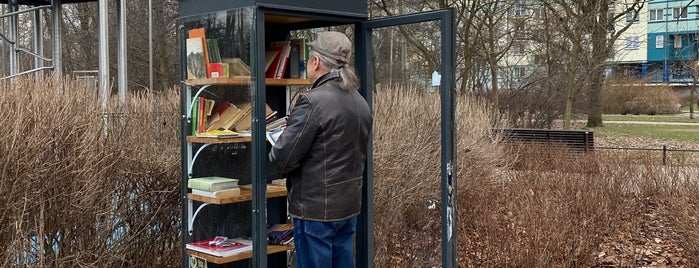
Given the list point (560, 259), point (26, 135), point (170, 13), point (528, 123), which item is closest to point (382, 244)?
point (560, 259)

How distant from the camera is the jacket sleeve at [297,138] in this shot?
147 inches

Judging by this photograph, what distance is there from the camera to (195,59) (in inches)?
173

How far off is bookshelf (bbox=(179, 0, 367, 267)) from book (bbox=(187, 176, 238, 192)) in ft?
0.17

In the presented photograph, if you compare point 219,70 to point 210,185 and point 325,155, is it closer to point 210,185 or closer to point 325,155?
point 210,185

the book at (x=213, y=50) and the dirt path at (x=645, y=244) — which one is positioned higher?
the book at (x=213, y=50)

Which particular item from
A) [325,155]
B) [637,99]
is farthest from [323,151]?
[637,99]

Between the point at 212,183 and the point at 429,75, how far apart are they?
7.36 ft

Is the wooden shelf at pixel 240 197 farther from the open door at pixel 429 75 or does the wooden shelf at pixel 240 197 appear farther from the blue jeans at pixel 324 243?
the open door at pixel 429 75

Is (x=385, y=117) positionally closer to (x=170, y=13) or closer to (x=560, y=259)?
(x=560, y=259)

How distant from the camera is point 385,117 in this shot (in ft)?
23.2

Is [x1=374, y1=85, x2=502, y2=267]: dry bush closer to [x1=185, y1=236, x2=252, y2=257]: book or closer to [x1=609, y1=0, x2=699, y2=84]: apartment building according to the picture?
[x1=185, y1=236, x2=252, y2=257]: book

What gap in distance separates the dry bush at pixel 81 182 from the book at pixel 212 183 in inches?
22.2

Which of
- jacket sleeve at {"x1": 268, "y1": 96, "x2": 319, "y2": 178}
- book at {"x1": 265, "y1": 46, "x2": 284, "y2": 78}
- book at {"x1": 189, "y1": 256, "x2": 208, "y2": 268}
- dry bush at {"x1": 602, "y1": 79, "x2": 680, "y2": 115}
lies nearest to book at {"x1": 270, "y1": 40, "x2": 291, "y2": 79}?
book at {"x1": 265, "y1": 46, "x2": 284, "y2": 78}

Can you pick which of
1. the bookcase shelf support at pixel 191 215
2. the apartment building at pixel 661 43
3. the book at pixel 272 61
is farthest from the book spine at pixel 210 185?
the apartment building at pixel 661 43
